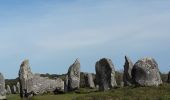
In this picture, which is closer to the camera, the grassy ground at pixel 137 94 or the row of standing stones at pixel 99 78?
the grassy ground at pixel 137 94

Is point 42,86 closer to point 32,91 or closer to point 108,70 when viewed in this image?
point 32,91

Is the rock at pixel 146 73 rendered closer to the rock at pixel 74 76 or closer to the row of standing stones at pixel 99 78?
the row of standing stones at pixel 99 78

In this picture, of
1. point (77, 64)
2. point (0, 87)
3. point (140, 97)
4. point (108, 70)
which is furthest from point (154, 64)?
point (0, 87)

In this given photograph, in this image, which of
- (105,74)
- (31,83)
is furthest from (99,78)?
(31,83)

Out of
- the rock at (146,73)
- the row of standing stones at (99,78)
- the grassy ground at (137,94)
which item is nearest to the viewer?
the grassy ground at (137,94)

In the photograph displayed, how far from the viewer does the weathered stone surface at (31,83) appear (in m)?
49.3

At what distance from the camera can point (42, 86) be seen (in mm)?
51469

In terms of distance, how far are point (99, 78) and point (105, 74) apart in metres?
0.68

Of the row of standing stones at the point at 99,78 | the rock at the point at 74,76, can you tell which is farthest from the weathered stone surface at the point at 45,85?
the rock at the point at 74,76

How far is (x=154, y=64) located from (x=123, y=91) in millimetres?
6021

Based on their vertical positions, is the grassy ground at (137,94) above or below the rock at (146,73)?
below

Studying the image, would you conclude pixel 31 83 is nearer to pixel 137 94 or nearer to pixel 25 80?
pixel 25 80

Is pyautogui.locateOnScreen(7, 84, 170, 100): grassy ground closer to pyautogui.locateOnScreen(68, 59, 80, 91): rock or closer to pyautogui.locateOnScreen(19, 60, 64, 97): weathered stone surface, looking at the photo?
pyautogui.locateOnScreen(19, 60, 64, 97): weathered stone surface

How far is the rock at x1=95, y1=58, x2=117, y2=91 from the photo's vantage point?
48.6 m
